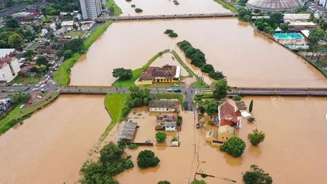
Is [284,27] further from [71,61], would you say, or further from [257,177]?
[257,177]

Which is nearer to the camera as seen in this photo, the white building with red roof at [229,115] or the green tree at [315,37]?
the white building with red roof at [229,115]

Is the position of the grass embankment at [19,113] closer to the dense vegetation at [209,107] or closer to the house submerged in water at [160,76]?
the house submerged in water at [160,76]

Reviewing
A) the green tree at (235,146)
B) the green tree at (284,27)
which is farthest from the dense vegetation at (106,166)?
the green tree at (284,27)

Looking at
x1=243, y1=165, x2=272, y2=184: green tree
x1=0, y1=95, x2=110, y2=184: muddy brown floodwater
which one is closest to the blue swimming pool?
x1=0, y1=95, x2=110, y2=184: muddy brown floodwater

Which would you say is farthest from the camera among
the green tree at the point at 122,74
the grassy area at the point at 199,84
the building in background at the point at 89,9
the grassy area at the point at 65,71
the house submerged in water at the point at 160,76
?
the building in background at the point at 89,9

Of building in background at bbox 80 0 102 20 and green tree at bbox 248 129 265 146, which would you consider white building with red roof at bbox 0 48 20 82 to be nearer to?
building in background at bbox 80 0 102 20

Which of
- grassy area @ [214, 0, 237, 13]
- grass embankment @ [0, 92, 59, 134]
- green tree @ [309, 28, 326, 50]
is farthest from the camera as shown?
grassy area @ [214, 0, 237, 13]
